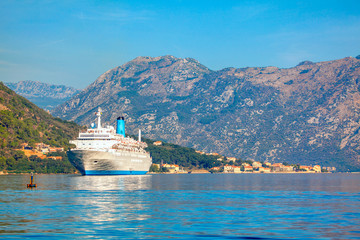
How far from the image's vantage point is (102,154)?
16462cm

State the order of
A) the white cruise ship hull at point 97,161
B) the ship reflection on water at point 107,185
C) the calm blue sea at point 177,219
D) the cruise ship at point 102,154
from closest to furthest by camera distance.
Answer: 1. the calm blue sea at point 177,219
2. the ship reflection on water at point 107,185
3. the white cruise ship hull at point 97,161
4. the cruise ship at point 102,154

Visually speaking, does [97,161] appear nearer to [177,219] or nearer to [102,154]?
[102,154]

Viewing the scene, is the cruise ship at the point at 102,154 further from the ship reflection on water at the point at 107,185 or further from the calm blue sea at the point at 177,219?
the calm blue sea at the point at 177,219

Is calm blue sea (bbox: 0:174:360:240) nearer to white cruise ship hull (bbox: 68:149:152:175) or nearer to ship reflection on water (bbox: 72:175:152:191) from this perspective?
ship reflection on water (bbox: 72:175:152:191)

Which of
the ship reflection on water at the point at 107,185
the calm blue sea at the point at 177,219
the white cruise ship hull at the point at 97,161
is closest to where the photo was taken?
the calm blue sea at the point at 177,219

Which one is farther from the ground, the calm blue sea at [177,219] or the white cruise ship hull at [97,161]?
the white cruise ship hull at [97,161]

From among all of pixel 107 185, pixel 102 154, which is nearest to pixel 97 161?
pixel 102 154

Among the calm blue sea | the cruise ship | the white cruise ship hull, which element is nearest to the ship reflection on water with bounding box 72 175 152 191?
the calm blue sea

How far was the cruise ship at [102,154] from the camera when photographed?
16288 cm

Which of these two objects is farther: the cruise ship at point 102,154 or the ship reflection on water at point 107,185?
the cruise ship at point 102,154

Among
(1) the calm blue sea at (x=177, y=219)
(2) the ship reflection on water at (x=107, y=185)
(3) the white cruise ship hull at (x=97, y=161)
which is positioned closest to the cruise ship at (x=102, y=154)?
(3) the white cruise ship hull at (x=97, y=161)

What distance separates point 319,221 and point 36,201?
119ft

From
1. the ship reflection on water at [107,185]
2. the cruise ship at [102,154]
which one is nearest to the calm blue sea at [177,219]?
the ship reflection on water at [107,185]

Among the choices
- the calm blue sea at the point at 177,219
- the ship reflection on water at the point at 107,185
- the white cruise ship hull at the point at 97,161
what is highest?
the white cruise ship hull at the point at 97,161
